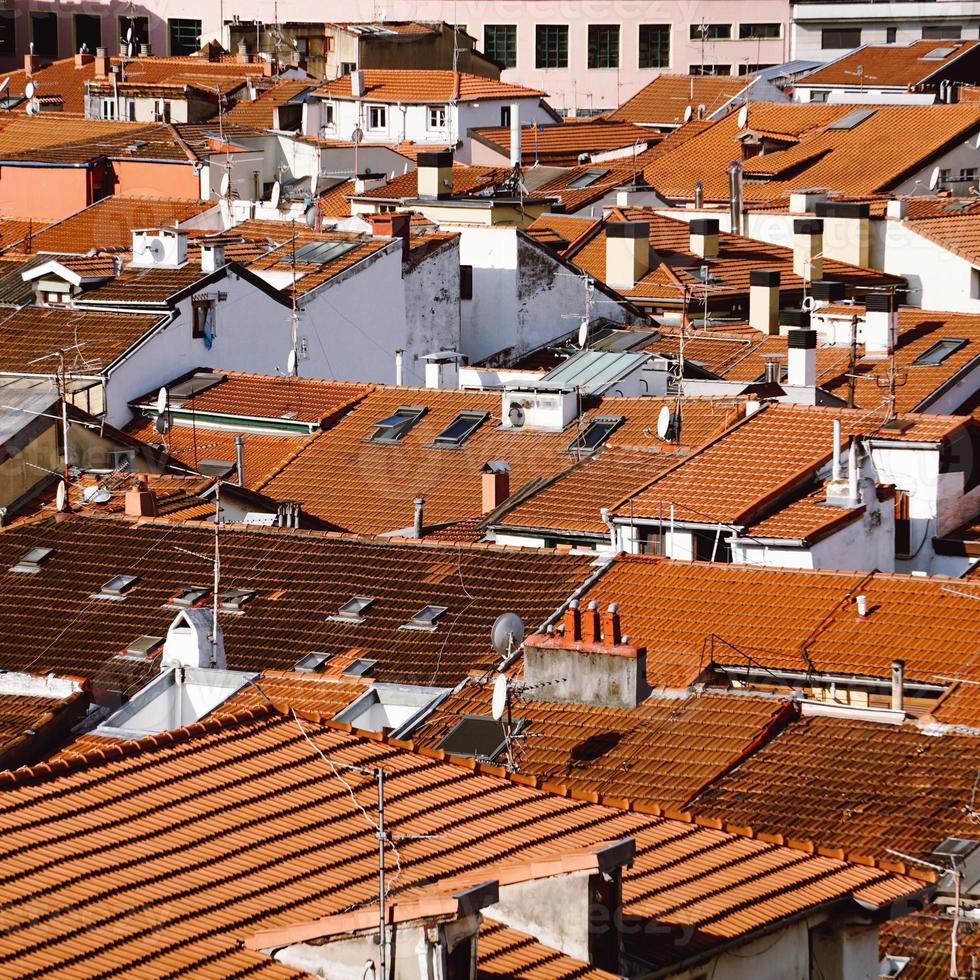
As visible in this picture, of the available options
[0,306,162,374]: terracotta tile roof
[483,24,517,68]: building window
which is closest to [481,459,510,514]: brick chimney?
[0,306,162,374]: terracotta tile roof

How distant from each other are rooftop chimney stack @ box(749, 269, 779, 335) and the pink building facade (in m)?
56.6

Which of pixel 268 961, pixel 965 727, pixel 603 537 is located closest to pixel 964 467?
pixel 603 537

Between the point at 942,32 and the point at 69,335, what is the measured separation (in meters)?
65.5

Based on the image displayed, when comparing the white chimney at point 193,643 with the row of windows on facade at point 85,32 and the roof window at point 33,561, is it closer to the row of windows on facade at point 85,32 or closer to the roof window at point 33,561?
the roof window at point 33,561

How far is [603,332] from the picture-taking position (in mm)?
49531

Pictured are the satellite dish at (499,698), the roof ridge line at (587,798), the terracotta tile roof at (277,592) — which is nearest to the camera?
the roof ridge line at (587,798)

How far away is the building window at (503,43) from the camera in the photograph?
109 m

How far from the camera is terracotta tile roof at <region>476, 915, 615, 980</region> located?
47.5ft

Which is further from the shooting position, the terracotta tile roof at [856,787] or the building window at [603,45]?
the building window at [603,45]

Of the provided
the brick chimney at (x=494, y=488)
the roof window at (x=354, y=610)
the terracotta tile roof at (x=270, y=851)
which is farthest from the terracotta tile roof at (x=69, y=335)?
the terracotta tile roof at (x=270, y=851)

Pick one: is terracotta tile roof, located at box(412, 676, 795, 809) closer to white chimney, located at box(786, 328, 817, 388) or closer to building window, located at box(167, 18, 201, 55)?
white chimney, located at box(786, 328, 817, 388)

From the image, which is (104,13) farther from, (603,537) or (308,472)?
(603,537)

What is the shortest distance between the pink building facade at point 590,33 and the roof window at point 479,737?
84.5 metres

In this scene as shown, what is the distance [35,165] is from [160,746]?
165 feet
